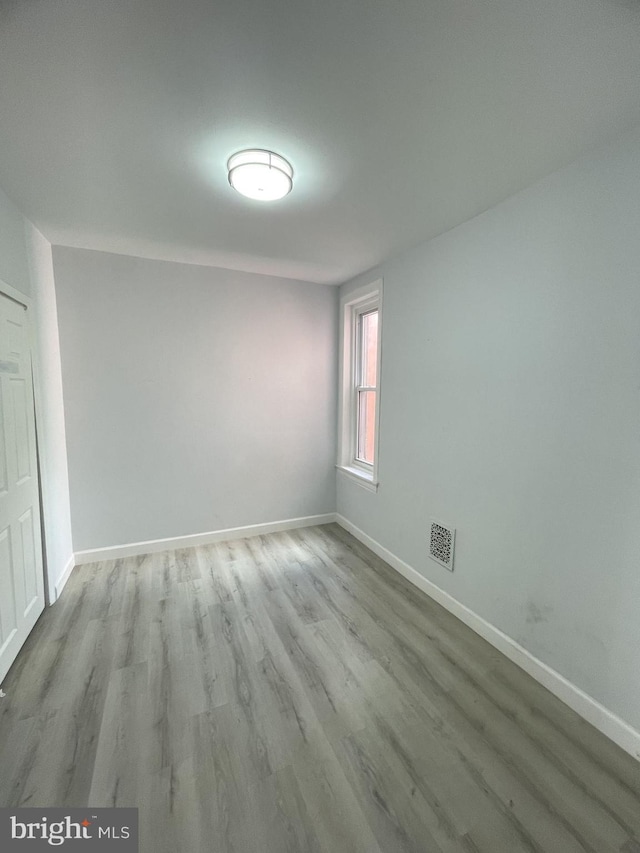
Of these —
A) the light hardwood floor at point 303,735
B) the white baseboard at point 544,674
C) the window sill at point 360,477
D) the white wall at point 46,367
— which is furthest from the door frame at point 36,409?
the white baseboard at point 544,674

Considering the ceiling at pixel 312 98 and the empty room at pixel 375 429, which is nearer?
the ceiling at pixel 312 98

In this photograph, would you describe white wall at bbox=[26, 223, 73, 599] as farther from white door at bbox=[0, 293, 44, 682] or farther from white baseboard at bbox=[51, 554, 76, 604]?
white door at bbox=[0, 293, 44, 682]

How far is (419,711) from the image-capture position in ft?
5.19

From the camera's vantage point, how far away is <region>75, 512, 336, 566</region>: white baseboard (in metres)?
2.93

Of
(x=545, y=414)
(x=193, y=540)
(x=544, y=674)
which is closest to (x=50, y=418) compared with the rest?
(x=193, y=540)

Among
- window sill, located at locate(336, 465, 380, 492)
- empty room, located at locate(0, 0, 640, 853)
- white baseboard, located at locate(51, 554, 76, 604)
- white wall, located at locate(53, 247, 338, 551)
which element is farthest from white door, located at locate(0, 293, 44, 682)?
window sill, located at locate(336, 465, 380, 492)

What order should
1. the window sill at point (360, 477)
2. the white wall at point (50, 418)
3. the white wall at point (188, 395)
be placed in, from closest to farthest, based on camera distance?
1. the white wall at point (50, 418)
2. the white wall at point (188, 395)
3. the window sill at point (360, 477)

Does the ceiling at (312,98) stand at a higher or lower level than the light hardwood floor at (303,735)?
higher

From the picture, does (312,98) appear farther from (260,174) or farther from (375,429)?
(375,429)

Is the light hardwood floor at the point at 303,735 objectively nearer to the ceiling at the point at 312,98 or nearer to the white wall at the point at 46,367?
the white wall at the point at 46,367

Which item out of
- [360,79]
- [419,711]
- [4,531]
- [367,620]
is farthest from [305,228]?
[419,711]

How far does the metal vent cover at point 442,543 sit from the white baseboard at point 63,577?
8.73 feet

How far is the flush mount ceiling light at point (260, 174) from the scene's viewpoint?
150 cm

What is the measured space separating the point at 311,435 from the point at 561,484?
2365 millimetres
